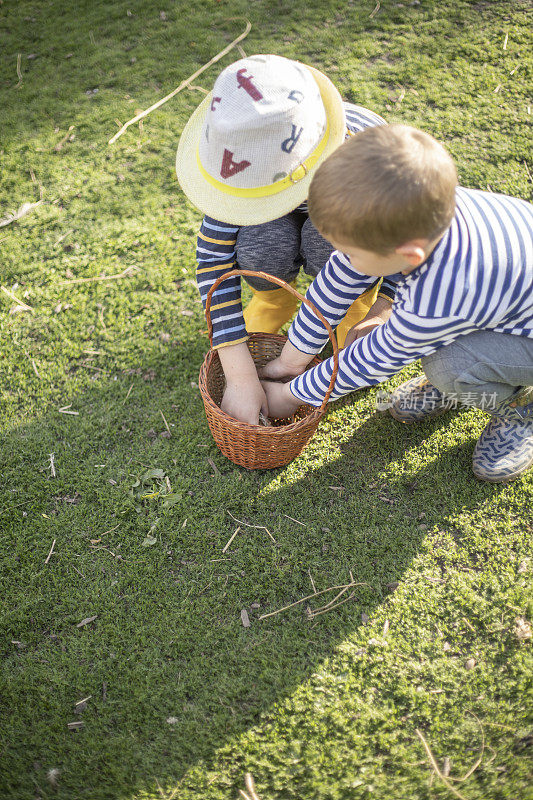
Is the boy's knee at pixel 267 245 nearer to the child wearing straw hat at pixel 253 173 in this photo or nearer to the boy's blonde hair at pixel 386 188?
the child wearing straw hat at pixel 253 173

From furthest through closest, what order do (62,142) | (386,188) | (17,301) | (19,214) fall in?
1. (62,142)
2. (19,214)
3. (17,301)
4. (386,188)

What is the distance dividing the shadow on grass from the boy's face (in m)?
0.90

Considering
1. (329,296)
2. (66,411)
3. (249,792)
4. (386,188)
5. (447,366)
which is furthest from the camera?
(66,411)

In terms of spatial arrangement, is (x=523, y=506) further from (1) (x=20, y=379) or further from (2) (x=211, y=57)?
(2) (x=211, y=57)

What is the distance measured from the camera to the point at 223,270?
7.09 feet

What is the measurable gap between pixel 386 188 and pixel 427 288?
0.34 meters

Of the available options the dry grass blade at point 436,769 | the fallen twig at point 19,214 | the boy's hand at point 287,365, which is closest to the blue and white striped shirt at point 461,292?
the boy's hand at point 287,365

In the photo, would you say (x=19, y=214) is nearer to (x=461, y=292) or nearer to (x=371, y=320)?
(x=371, y=320)

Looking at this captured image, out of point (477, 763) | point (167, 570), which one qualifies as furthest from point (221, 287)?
point (477, 763)

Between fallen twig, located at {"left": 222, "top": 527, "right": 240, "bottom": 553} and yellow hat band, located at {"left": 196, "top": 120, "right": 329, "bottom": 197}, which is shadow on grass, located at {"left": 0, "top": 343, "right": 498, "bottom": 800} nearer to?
fallen twig, located at {"left": 222, "top": 527, "right": 240, "bottom": 553}

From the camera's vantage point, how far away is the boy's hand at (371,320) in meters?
2.26

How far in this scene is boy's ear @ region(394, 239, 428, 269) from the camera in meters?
1.44

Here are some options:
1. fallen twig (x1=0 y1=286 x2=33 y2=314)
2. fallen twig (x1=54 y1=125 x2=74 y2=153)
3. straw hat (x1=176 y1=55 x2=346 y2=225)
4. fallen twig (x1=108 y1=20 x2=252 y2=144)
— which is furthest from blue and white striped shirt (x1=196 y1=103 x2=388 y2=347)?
fallen twig (x1=54 y1=125 x2=74 y2=153)

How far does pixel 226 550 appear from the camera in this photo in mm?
2043
